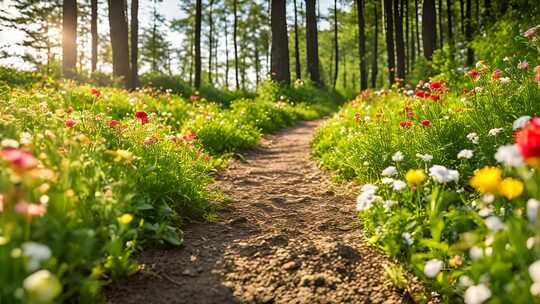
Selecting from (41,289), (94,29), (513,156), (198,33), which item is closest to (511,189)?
(513,156)

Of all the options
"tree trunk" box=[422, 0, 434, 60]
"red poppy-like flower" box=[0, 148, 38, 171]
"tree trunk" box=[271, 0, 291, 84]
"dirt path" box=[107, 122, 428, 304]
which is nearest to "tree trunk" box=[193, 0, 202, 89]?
"tree trunk" box=[271, 0, 291, 84]

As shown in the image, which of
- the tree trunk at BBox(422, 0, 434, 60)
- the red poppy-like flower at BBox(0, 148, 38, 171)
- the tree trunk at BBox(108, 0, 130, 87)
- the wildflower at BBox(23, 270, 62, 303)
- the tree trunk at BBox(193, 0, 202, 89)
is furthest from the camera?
the tree trunk at BBox(193, 0, 202, 89)

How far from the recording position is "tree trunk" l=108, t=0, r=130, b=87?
12141 millimetres

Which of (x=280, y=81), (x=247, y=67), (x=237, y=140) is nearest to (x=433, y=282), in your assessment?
(x=237, y=140)

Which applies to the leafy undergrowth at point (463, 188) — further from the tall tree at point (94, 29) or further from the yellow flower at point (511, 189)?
the tall tree at point (94, 29)

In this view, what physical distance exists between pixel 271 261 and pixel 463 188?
57.5 inches

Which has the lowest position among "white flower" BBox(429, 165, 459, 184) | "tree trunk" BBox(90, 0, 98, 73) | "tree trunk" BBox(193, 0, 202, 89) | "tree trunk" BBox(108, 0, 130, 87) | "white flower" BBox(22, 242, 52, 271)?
"white flower" BBox(22, 242, 52, 271)

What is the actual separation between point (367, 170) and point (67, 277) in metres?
3.27

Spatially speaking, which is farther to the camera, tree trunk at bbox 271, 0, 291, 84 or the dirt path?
tree trunk at bbox 271, 0, 291, 84

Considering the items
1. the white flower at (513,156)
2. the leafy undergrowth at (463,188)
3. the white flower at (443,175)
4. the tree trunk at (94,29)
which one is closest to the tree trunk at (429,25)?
the leafy undergrowth at (463,188)

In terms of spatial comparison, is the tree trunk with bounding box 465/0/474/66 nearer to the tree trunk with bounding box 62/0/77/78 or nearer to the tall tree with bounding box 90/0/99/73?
the tree trunk with bounding box 62/0/77/78

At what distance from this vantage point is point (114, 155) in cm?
272

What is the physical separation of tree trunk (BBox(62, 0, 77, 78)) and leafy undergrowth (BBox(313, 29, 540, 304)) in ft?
34.2

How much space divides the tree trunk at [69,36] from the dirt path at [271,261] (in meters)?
11.1
